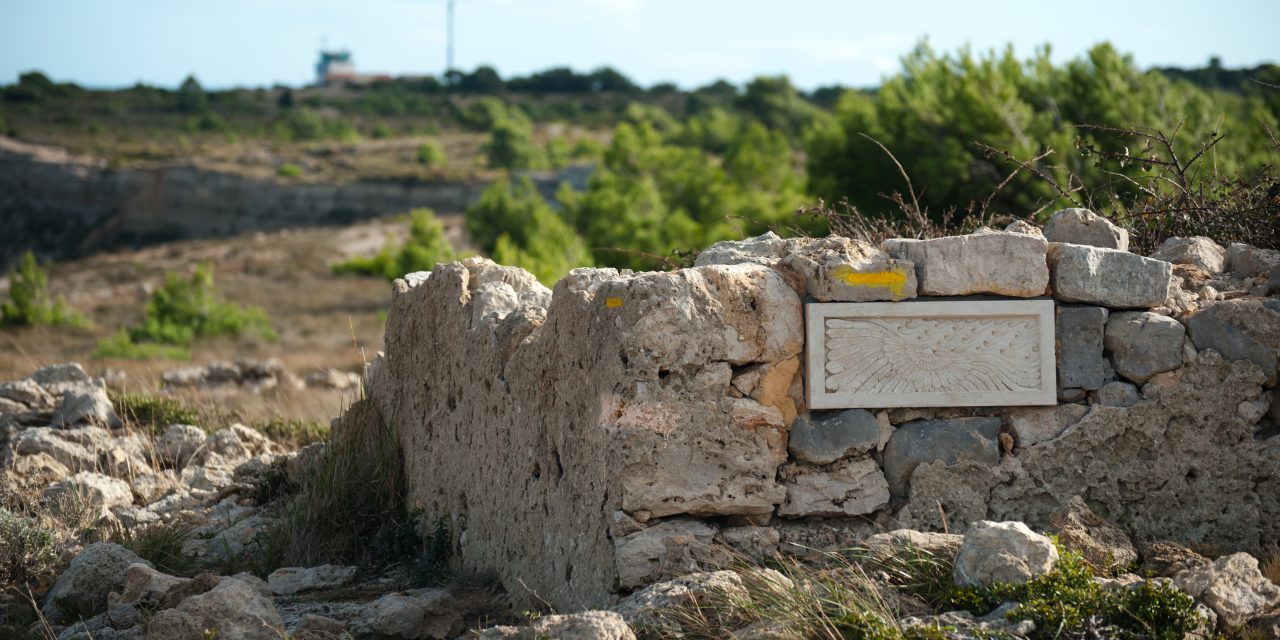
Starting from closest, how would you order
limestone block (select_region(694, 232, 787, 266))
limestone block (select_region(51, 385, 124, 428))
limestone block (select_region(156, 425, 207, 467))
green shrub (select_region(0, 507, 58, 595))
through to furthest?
limestone block (select_region(694, 232, 787, 266))
green shrub (select_region(0, 507, 58, 595))
limestone block (select_region(156, 425, 207, 467))
limestone block (select_region(51, 385, 124, 428))

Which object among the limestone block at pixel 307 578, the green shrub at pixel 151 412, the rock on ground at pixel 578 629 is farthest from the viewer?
the green shrub at pixel 151 412

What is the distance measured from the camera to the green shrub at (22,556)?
6195mm

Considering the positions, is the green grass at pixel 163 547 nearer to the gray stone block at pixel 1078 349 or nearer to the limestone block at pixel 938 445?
the limestone block at pixel 938 445

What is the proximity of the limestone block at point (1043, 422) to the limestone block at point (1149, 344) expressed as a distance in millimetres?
265

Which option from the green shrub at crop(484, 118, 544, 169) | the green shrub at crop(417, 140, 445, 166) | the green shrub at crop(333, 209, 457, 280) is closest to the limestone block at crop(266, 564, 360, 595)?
the green shrub at crop(333, 209, 457, 280)

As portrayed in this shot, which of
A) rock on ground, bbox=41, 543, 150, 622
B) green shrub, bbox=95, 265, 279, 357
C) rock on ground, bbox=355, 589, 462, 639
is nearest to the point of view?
rock on ground, bbox=355, 589, 462, 639

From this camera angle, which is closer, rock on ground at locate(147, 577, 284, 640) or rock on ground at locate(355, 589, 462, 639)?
rock on ground at locate(147, 577, 284, 640)

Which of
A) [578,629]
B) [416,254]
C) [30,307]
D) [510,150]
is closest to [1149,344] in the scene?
[578,629]

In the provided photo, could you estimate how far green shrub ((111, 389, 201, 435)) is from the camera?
10.1 metres

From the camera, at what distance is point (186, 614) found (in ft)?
14.2

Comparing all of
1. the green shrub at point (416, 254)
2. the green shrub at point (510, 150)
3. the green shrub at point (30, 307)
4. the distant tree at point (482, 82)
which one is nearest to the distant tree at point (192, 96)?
the distant tree at point (482, 82)

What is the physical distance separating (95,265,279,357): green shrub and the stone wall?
66.9 ft

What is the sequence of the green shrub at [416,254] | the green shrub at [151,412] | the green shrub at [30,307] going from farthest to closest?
the green shrub at [416,254] → the green shrub at [30,307] → the green shrub at [151,412]

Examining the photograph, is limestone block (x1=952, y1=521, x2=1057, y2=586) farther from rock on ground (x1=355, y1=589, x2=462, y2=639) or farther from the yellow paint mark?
rock on ground (x1=355, y1=589, x2=462, y2=639)
